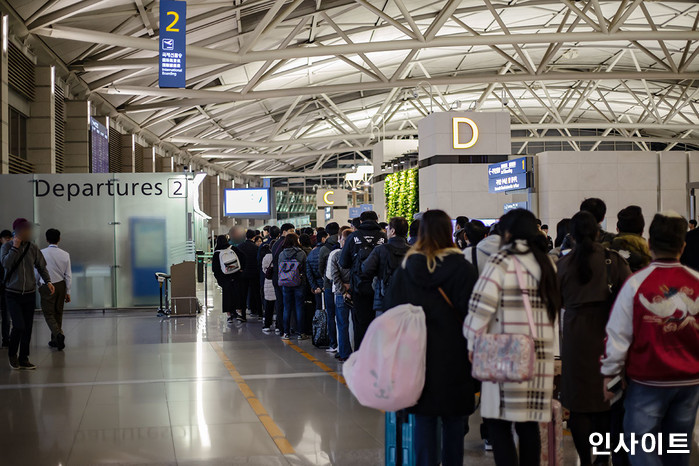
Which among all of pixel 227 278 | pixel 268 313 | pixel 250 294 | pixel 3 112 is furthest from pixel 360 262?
A: pixel 3 112

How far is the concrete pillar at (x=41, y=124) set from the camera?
21.7 metres

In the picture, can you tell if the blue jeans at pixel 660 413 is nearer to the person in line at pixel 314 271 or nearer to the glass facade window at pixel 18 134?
the person in line at pixel 314 271

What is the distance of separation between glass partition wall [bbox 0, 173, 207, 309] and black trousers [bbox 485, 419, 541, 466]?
13.7 meters

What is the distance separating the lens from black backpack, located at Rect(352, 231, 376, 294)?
8328 millimetres

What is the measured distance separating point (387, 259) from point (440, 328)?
3401 millimetres

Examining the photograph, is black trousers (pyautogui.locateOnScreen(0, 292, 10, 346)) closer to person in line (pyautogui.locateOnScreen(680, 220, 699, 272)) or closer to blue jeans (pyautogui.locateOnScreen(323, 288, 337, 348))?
blue jeans (pyautogui.locateOnScreen(323, 288, 337, 348))

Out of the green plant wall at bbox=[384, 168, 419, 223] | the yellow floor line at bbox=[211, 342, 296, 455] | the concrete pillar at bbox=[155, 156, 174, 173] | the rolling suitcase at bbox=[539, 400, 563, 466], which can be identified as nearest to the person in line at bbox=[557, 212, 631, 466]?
the rolling suitcase at bbox=[539, 400, 563, 466]

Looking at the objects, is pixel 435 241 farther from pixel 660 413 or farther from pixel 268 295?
pixel 268 295

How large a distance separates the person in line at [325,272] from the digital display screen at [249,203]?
62.3 feet

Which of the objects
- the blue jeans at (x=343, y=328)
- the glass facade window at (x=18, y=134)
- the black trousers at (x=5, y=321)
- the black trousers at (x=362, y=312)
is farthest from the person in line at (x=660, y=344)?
the glass facade window at (x=18, y=134)

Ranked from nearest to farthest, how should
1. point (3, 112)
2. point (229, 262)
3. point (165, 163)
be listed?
point (229, 262) → point (3, 112) → point (165, 163)

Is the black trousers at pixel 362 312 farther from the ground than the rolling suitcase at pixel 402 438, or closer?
farther from the ground

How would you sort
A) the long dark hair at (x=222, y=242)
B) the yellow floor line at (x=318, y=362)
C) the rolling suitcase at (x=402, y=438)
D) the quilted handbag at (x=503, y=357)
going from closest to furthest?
1. the quilted handbag at (x=503, y=357)
2. the rolling suitcase at (x=402, y=438)
3. the yellow floor line at (x=318, y=362)
4. the long dark hair at (x=222, y=242)

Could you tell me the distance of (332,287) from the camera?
9977mm
